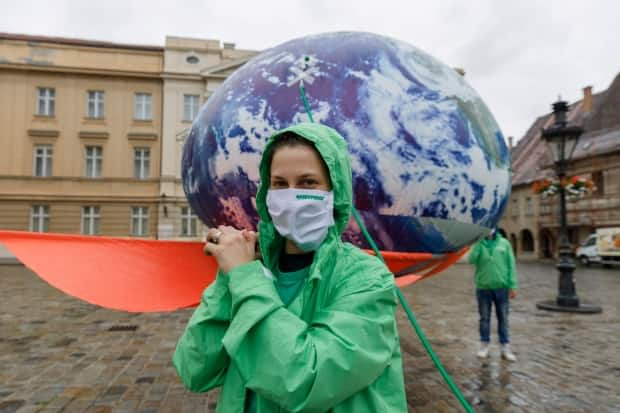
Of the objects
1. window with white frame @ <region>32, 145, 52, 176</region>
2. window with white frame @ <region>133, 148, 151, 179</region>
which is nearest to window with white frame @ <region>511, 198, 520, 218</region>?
window with white frame @ <region>133, 148, 151, 179</region>

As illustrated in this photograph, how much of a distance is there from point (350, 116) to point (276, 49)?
0.84 m

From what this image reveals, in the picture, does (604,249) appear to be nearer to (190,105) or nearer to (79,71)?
(190,105)

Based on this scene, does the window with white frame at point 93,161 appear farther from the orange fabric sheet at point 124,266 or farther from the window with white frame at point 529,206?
the window with white frame at point 529,206

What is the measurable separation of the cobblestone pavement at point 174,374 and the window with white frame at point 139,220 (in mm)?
14495

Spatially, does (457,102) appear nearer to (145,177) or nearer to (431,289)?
(431,289)

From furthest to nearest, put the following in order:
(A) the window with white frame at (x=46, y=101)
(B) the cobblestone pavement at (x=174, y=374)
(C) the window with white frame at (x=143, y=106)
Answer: (C) the window with white frame at (x=143, y=106) → (A) the window with white frame at (x=46, y=101) → (B) the cobblestone pavement at (x=174, y=374)

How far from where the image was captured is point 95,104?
2353 centimetres

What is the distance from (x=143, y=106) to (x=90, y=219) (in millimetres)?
6556

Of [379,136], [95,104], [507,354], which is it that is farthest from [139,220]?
[379,136]

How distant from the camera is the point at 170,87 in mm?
23672

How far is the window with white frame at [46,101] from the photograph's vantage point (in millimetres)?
23000

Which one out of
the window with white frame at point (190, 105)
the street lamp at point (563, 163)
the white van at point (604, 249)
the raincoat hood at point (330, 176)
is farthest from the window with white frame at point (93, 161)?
the white van at point (604, 249)

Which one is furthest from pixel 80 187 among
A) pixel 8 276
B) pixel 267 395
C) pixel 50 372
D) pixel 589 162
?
pixel 589 162

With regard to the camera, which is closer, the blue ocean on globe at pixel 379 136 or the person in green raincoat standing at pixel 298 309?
the person in green raincoat standing at pixel 298 309
